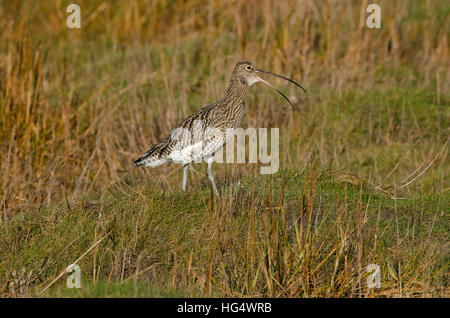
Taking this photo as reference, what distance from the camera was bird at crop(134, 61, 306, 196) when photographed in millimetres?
7184

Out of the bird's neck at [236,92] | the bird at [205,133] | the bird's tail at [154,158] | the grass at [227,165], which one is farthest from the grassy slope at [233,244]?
the bird's neck at [236,92]

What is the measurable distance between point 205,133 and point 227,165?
641 millimetres

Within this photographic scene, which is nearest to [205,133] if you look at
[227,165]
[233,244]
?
[227,165]

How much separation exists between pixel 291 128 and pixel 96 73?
385 centimetres

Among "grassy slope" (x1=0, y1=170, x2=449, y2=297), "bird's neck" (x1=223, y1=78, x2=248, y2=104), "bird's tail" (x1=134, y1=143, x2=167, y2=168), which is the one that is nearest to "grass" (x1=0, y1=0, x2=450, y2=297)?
"grassy slope" (x1=0, y1=170, x2=449, y2=297)

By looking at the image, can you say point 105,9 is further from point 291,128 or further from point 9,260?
point 9,260

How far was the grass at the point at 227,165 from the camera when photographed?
5.38m

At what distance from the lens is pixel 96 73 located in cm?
1170

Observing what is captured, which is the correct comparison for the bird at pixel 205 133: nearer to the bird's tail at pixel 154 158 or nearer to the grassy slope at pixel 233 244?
the bird's tail at pixel 154 158

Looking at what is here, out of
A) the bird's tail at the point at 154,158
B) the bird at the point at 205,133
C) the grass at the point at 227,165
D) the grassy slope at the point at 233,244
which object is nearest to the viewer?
the grassy slope at the point at 233,244

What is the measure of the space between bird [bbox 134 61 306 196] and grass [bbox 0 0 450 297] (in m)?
0.31

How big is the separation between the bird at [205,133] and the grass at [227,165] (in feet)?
1.02

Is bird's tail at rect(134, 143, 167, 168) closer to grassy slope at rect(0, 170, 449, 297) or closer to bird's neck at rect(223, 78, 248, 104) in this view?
grassy slope at rect(0, 170, 449, 297)

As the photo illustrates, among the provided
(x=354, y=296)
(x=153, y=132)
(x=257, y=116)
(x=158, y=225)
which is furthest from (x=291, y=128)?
(x=354, y=296)
